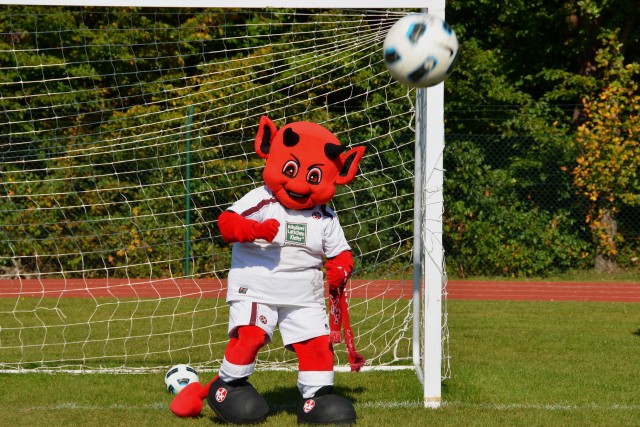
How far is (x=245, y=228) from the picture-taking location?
5.46 meters

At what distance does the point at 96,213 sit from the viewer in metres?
12.3

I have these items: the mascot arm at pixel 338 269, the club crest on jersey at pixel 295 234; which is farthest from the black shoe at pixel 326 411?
the club crest on jersey at pixel 295 234

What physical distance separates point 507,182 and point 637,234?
2126mm

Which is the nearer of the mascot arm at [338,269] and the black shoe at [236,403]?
the black shoe at [236,403]

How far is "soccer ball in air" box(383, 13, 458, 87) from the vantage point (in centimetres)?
520

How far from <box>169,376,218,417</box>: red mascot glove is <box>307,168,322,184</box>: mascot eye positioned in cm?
129

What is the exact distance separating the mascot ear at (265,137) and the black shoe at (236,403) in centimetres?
135

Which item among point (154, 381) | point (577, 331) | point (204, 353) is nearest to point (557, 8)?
point (577, 331)

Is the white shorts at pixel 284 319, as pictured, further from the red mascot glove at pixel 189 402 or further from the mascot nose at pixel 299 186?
the mascot nose at pixel 299 186

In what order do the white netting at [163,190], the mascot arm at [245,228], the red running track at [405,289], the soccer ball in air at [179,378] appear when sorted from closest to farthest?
the mascot arm at [245,228], the soccer ball in air at [179,378], the white netting at [163,190], the red running track at [405,289]

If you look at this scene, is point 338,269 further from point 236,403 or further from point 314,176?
point 236,403

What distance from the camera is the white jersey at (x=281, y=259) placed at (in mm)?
5629

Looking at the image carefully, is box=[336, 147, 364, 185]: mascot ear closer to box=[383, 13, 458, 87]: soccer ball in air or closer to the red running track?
box=[383, 13, 458, 87]: soccer ball in air

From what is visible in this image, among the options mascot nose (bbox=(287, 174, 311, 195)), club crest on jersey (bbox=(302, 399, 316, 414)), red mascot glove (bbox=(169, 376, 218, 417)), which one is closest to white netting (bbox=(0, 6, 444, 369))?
red mascot glove (bbox=(169, 376, 218, 417))
